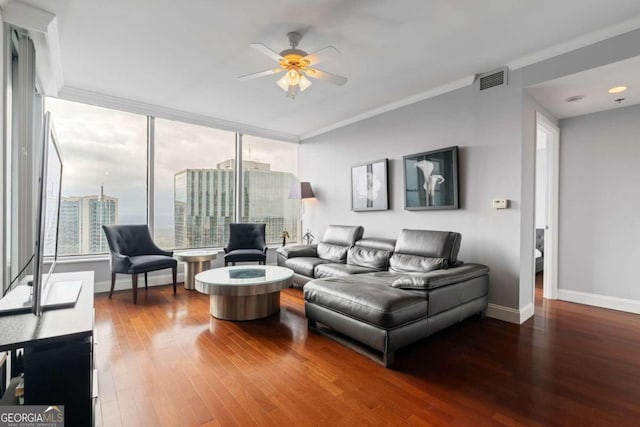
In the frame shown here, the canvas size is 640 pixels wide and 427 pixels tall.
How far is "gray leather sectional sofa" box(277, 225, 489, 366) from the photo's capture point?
7.41ft

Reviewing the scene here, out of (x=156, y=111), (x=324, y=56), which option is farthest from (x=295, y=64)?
(x=156, y=111)

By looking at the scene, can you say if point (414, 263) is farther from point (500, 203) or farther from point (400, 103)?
point (400, 103)

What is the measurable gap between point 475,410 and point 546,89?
3112 millimetres

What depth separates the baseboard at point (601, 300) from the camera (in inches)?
134

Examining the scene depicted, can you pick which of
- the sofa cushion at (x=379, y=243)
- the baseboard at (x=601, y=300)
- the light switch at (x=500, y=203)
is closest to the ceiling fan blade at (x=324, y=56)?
the light switch at (x=500, y=203)

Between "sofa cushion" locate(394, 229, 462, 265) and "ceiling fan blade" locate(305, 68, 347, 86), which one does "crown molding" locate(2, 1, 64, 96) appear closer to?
"ceiling fan blade" locate(305, 68, 347, 86)

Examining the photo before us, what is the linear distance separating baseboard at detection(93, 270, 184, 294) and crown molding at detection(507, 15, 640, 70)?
17.4 feet

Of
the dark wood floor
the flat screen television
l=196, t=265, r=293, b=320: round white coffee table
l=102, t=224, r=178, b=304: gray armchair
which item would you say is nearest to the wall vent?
the dark wood floor

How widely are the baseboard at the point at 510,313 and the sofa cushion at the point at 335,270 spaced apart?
1368mm

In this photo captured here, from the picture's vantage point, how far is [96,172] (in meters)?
4.23

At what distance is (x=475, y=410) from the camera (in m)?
1.72

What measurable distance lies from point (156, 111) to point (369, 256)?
3815mm

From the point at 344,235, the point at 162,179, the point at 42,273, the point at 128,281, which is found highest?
the point at 162,179

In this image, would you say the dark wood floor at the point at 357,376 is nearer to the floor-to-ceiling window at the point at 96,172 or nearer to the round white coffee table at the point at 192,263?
the round white coffee table at the point at 192,263
